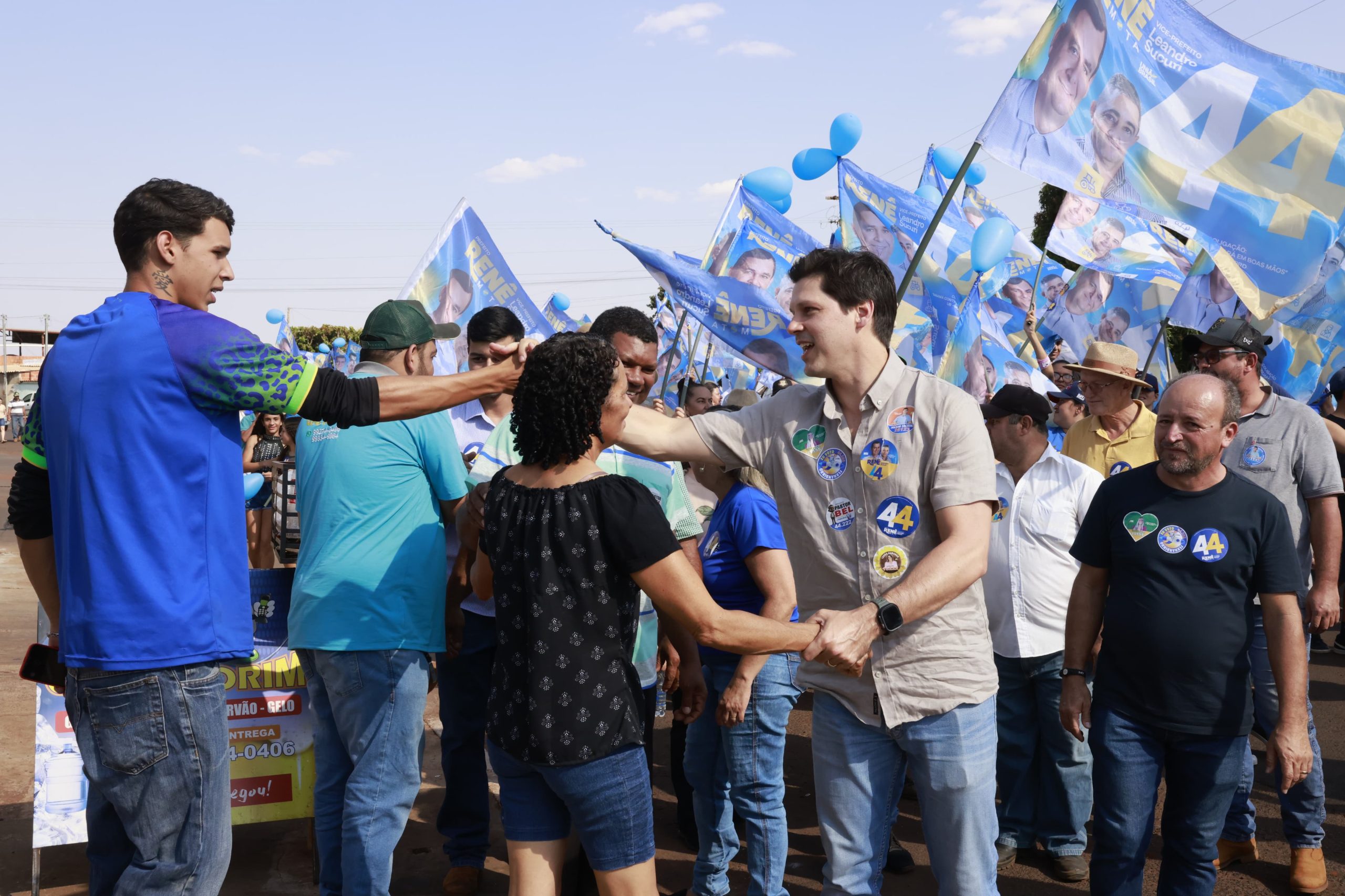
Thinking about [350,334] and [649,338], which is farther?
[350,334]

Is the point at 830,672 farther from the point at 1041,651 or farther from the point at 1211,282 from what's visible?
the point at 1211,282

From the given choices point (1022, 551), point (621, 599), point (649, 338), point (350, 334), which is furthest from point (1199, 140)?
point (350, 334)

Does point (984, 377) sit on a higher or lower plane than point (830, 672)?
higher

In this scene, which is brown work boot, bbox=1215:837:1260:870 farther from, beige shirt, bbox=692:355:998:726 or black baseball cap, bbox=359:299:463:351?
black baseball cap, bbox=359:299:463:351

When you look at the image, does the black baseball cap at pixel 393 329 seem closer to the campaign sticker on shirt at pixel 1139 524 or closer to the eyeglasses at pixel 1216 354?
the campaign sticker on shirt at pixel 1139 524

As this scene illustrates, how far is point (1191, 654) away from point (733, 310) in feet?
15.5

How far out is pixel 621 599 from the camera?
2801 mm

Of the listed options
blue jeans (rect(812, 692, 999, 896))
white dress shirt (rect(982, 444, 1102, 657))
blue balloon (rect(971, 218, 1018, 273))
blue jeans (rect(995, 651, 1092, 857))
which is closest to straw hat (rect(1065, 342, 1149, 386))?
white dress shirt (rect(982, 444, 1102, 657))

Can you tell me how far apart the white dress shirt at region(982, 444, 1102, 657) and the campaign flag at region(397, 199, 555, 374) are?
467 centimetres

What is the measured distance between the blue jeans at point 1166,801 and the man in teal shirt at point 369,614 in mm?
2288

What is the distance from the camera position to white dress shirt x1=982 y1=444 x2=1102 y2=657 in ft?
15.4

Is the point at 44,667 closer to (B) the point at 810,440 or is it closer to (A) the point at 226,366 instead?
(A) the point at 226,366

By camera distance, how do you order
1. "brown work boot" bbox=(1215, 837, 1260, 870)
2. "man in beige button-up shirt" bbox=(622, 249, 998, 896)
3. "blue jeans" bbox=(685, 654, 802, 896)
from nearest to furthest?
"man in beige button-up shirt" bbox=(622, 249, 998, 896) < "blue jeans" bbox=(685, 654, 802, 896) < "brown work boot" bbox=(1215, 837, 1260, 870)

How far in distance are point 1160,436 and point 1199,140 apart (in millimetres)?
2249
